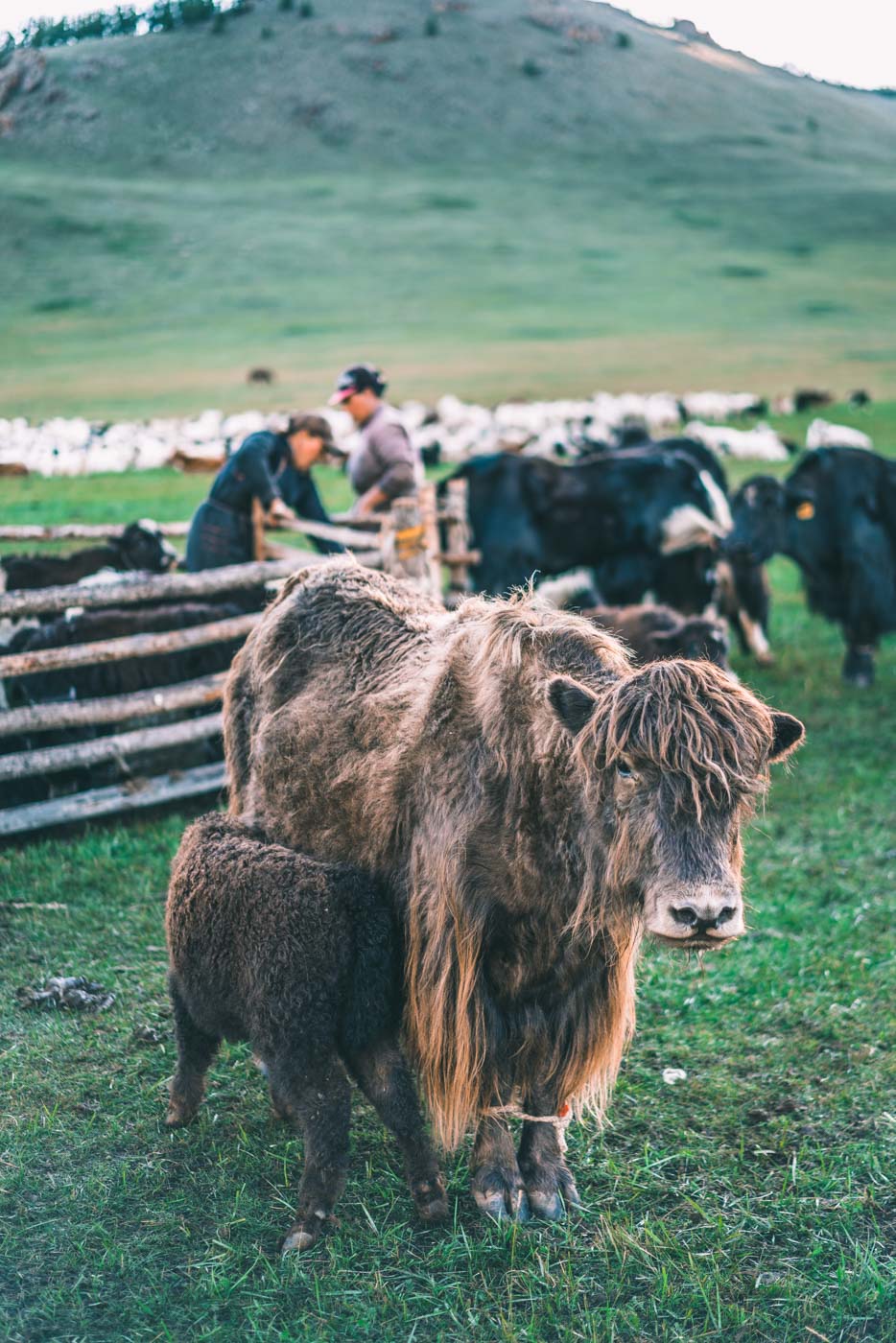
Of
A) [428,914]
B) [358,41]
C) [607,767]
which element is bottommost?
[428,914]

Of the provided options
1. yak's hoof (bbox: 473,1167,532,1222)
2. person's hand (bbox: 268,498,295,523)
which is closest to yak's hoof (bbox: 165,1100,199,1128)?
yak's hoof (bbox: 473,1167,532,1222)

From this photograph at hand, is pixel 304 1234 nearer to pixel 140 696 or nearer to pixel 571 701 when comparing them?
pixel 571 701

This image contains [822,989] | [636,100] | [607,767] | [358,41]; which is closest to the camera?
[607,767]

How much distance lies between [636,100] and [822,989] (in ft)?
109

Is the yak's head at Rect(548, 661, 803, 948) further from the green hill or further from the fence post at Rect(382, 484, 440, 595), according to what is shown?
the green hill

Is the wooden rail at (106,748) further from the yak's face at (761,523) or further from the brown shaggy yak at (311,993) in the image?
the yak's face at (761,523)

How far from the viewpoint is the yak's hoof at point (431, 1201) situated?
3299 millimetres

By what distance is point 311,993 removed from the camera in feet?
10.8

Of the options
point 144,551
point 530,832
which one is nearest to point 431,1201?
point 530,832

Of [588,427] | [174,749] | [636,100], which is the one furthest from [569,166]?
[174,749]

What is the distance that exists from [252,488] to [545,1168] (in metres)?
5.19

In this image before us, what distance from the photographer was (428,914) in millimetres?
3381

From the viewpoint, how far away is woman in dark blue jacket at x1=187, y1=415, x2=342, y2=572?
748cm

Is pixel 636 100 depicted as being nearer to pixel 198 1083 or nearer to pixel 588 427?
pixel 588 427
